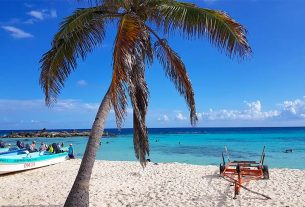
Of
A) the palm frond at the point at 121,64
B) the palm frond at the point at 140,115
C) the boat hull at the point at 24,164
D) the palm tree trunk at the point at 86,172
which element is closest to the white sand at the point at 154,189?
the boat hull at the point at 24,164

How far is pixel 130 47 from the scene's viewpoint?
6.13 metres

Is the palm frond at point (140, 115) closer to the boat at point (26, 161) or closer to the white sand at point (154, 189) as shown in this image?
the white sand at point (154, 189)

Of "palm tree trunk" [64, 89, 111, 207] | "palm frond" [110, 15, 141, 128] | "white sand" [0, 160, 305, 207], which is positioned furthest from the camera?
"white sand" [0, 160, 305, 207]

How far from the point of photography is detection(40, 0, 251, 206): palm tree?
6.01m

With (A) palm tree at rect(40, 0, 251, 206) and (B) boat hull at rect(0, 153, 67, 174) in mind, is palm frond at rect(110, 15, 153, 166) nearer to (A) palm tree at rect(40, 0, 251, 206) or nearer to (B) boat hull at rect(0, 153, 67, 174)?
(A) palm tree at rect(40, 0, 251, 206)

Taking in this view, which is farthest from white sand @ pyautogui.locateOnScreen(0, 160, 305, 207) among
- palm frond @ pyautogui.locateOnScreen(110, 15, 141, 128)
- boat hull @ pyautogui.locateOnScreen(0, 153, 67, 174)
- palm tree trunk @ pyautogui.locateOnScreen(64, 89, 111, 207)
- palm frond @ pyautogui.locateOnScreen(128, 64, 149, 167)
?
palm frond @ pyautogui.locateOnScreen(110, 15, 141, 128)

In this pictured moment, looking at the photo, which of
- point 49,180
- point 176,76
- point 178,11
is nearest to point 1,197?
point 49,180

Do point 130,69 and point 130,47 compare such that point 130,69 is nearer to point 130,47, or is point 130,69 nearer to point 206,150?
point 130,47

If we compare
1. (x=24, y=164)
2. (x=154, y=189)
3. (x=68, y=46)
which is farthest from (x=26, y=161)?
(x=68, y=46)

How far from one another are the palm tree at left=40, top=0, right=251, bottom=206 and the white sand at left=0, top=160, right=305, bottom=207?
104 inches

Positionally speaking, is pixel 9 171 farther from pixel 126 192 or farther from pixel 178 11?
pixel 178 11

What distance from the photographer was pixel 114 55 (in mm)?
5777

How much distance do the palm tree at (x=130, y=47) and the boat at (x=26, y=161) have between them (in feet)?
25.9

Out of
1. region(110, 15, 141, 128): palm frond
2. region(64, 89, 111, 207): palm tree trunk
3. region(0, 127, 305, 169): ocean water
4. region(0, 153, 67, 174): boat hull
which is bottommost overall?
region(0, 127, 305, 169): ocean water
